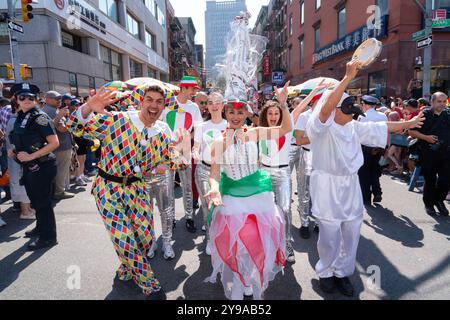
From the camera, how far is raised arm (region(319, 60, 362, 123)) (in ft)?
8.29

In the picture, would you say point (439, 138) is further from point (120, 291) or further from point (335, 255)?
point (120, 291)

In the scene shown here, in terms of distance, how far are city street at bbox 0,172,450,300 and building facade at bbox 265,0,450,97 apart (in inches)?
478

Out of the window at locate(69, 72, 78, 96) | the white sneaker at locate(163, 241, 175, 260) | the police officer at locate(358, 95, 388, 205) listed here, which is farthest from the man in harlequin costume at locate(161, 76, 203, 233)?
the window at locate(69, 72, 78, 96)

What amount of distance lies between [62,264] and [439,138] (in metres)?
6.05

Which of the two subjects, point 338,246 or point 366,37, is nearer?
point 338,246

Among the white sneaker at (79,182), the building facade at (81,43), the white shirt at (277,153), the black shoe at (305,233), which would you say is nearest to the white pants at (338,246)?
the white shirt at (277,153)

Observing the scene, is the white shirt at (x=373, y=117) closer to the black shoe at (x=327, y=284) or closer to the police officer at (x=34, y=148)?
the black shoe at (x=327, y=284)

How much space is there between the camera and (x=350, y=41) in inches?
741

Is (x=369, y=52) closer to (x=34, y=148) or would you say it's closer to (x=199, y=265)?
(x=199, y=265)

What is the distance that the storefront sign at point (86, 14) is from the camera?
15682 mm

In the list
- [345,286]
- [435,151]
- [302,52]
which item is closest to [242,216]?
[345,286]

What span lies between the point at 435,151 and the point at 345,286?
3.60 metres

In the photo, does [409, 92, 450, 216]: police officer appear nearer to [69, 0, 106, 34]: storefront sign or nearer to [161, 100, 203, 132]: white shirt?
[161, 100, 203, 132]: white shirt
